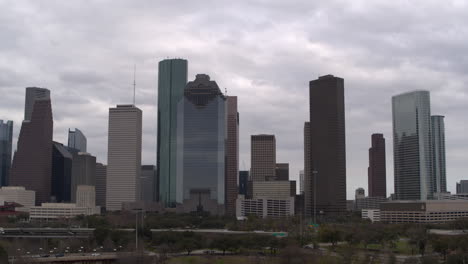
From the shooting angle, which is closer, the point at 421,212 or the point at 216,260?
the point at 216,260

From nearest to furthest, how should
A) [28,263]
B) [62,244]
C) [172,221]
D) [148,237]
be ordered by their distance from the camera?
[28,263]
[62,244]
[148,237]
[172,221]

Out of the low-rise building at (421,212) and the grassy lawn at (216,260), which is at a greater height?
the low-rise building at (421,212)

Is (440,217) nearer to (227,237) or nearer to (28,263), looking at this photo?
(227,237)

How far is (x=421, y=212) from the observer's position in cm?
18888

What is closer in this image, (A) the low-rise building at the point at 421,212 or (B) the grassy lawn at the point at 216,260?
(B) the grassy lawn at the point at 216,260

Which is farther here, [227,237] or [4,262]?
[227,237]

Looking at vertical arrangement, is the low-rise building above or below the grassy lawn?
above

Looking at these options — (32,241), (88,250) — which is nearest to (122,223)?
(32,241)

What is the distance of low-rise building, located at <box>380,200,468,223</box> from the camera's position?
18888 cm

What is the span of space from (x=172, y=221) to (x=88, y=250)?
6123 cm

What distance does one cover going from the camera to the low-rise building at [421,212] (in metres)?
189

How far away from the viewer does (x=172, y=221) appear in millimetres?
171250

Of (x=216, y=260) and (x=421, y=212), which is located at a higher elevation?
(x=421, y=212)

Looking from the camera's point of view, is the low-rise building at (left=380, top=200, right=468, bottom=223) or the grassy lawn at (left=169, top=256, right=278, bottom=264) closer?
the grassy lawn at (left=169, top=256, right=278, bottom=264)
